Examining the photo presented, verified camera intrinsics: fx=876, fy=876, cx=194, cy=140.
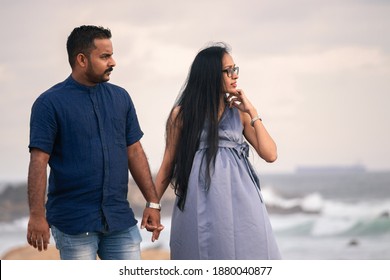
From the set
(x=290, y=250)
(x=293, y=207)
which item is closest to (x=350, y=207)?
(x=293, y=207)

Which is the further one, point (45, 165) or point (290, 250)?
point (290, 250)

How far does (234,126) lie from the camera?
385 cm

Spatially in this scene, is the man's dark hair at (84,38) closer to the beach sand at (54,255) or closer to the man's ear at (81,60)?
the man's ear at (81,60)

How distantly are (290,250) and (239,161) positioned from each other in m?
12.1

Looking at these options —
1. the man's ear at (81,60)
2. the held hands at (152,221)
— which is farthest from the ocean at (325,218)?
the man's ear at (81,60)

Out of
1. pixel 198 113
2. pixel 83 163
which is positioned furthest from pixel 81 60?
pixel 198 113

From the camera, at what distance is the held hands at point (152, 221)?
380 cm

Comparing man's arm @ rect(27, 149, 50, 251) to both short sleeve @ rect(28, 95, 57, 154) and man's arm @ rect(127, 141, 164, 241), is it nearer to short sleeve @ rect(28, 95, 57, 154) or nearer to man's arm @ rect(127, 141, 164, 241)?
short sleeve @ rect(28, 95, 57, 154)

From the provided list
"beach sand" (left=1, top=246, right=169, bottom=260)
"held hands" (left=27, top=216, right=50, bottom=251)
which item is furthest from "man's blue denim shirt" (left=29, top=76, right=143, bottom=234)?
"beach sand" (left=1, top=246, right=169, bottom=260)

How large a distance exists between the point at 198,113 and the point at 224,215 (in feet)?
1.51

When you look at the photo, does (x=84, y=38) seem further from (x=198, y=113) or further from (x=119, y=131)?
(x=198, y=113)

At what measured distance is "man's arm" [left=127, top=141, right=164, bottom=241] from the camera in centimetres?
380

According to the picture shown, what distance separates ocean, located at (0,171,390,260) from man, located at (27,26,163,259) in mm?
10759
